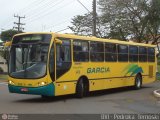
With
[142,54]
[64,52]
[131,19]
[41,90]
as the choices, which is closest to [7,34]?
[131,19]

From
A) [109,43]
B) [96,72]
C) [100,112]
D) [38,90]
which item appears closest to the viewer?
[100,112]

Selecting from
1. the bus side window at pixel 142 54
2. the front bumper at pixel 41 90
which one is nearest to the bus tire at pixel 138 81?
the bus side window at pixel 142 54

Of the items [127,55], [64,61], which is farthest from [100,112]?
[127,55]

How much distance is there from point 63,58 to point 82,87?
198cm

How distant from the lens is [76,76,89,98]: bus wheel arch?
20.5m

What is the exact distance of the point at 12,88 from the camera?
747 inches

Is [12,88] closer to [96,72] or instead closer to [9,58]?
[9,58]

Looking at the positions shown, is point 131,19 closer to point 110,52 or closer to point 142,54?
point 142,54

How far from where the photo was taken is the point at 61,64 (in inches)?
760

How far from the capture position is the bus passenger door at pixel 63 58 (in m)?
19.1

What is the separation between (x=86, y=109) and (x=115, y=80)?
849 centimetres

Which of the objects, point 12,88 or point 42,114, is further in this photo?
point 12,88

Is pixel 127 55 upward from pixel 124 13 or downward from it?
downward

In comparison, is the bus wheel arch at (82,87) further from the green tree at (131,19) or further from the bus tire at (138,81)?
the green tree at (131,19)
